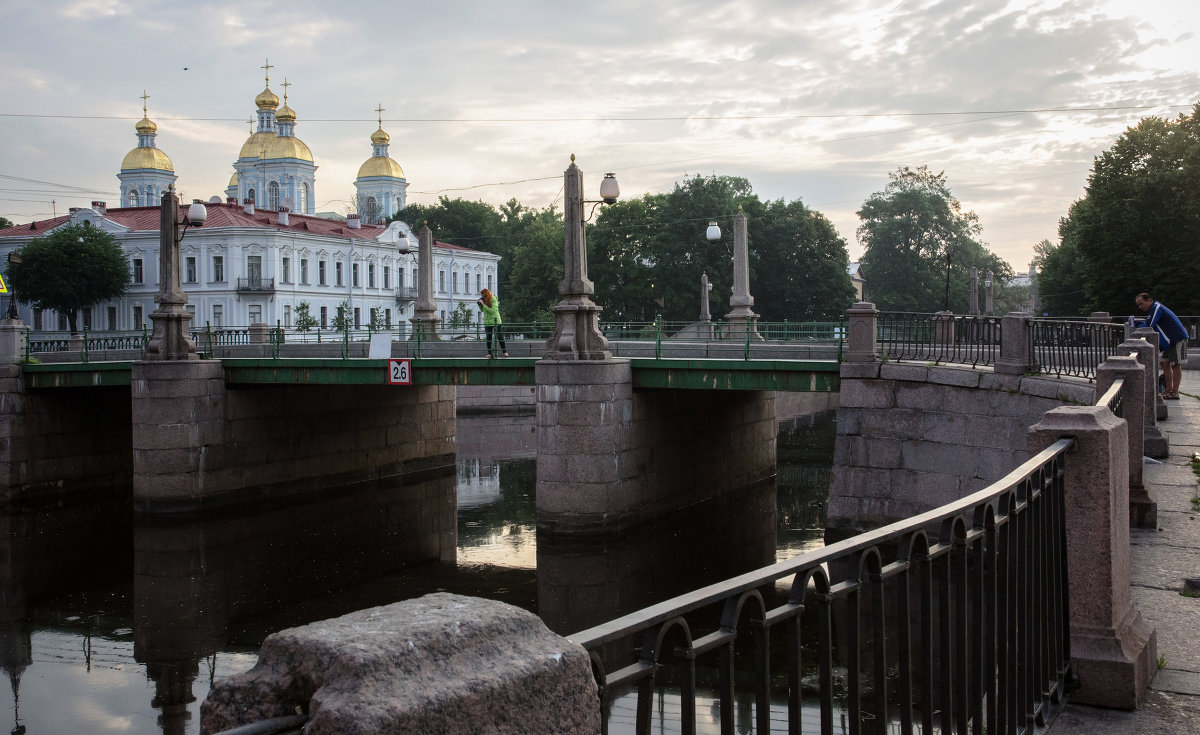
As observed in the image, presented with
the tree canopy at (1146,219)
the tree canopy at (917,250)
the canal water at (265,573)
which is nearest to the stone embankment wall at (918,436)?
the canal water at (265,573)

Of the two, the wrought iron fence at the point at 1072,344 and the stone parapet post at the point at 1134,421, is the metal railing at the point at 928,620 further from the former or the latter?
the wrought iron fence at the point at 1072,344

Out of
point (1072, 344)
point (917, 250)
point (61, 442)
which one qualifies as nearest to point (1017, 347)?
point (1072, 344)

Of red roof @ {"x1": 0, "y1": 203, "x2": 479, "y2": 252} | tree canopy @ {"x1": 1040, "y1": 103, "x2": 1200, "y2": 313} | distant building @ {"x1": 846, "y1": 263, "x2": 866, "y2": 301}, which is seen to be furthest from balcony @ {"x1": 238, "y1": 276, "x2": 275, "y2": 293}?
distant building @ {"x1": 846, "y1": 263, "x2": 866, "y2": 301}

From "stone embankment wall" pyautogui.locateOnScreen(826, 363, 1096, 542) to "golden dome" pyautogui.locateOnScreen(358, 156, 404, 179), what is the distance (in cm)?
7886

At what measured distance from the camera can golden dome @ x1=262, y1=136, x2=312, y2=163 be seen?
8194cm

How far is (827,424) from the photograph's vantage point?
1598 inches

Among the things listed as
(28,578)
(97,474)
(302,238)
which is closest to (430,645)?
(28,578)

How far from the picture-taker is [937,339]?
1777 cm

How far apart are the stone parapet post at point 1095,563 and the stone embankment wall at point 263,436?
71.3 ft

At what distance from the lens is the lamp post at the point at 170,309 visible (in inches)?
958

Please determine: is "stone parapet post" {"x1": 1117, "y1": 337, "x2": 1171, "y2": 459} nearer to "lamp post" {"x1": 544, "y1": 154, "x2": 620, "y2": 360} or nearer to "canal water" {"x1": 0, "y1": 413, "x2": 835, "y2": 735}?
"canal water" {"x1": 0, "y1": 413, "x2": 835, "y2": 735}

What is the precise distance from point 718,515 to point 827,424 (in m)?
18.9

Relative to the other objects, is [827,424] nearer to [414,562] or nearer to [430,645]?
[414,562]

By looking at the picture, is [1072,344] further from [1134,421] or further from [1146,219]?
[1146,219]
